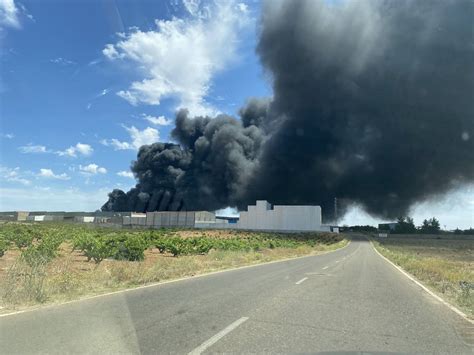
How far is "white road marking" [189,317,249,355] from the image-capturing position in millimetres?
5902

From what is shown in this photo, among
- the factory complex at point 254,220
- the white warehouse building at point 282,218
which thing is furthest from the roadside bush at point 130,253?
the white warehouse building at point 282,218

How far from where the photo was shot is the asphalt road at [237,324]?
20.2 ft

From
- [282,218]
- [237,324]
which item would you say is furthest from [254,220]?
[237,324]

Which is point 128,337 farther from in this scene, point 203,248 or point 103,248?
point 203,248

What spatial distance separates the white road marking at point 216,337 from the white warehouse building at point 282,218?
103557 mm

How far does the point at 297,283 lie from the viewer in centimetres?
1456

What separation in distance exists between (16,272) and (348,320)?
8.29 meters

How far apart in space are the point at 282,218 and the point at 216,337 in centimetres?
10596

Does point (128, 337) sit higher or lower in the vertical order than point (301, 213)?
lower

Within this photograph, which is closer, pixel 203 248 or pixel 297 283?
pixel 297 283

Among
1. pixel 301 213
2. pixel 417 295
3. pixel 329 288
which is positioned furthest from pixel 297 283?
pixel 301 213

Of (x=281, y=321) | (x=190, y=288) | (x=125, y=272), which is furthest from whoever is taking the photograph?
(x=125, y=272)

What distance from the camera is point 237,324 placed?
7.59 m

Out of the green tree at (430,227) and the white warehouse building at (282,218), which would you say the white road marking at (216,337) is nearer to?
the white warehouse building at (282,218)
